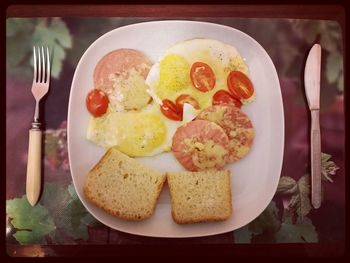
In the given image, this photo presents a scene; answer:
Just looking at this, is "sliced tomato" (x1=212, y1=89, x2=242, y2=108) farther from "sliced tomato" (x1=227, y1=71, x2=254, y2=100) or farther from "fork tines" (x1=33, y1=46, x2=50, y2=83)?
"fork tines" (x1=33, y1=46, x2=50, y2=83)

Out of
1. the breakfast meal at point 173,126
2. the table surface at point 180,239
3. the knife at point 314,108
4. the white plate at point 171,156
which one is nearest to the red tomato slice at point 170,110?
the breakfast meal at point 173,126

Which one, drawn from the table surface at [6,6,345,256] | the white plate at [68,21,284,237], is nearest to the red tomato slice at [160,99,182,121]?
the white plate at [68,21,284,237]

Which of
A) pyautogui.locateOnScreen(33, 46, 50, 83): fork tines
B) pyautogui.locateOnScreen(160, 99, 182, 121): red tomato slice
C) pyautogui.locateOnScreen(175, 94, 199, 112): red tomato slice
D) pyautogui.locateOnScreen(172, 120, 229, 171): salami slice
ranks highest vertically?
pyautogui.locateOnScreen(33, 46, 50, 83): fork tines

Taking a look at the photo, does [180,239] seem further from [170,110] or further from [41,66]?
[41,66]

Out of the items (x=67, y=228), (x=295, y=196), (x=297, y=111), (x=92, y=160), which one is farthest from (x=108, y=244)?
(x=297, y=111)

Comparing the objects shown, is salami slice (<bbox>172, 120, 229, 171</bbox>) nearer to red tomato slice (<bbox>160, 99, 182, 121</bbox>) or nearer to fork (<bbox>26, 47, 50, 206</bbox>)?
red tomato slice (<bbox>160, 99, 182, 121</bbox>)

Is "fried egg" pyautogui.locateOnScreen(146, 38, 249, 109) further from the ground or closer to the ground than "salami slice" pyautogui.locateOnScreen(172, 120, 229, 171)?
further from the ground

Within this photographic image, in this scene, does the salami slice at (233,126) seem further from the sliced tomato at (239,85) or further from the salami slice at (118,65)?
the salami slice at (118,65)
